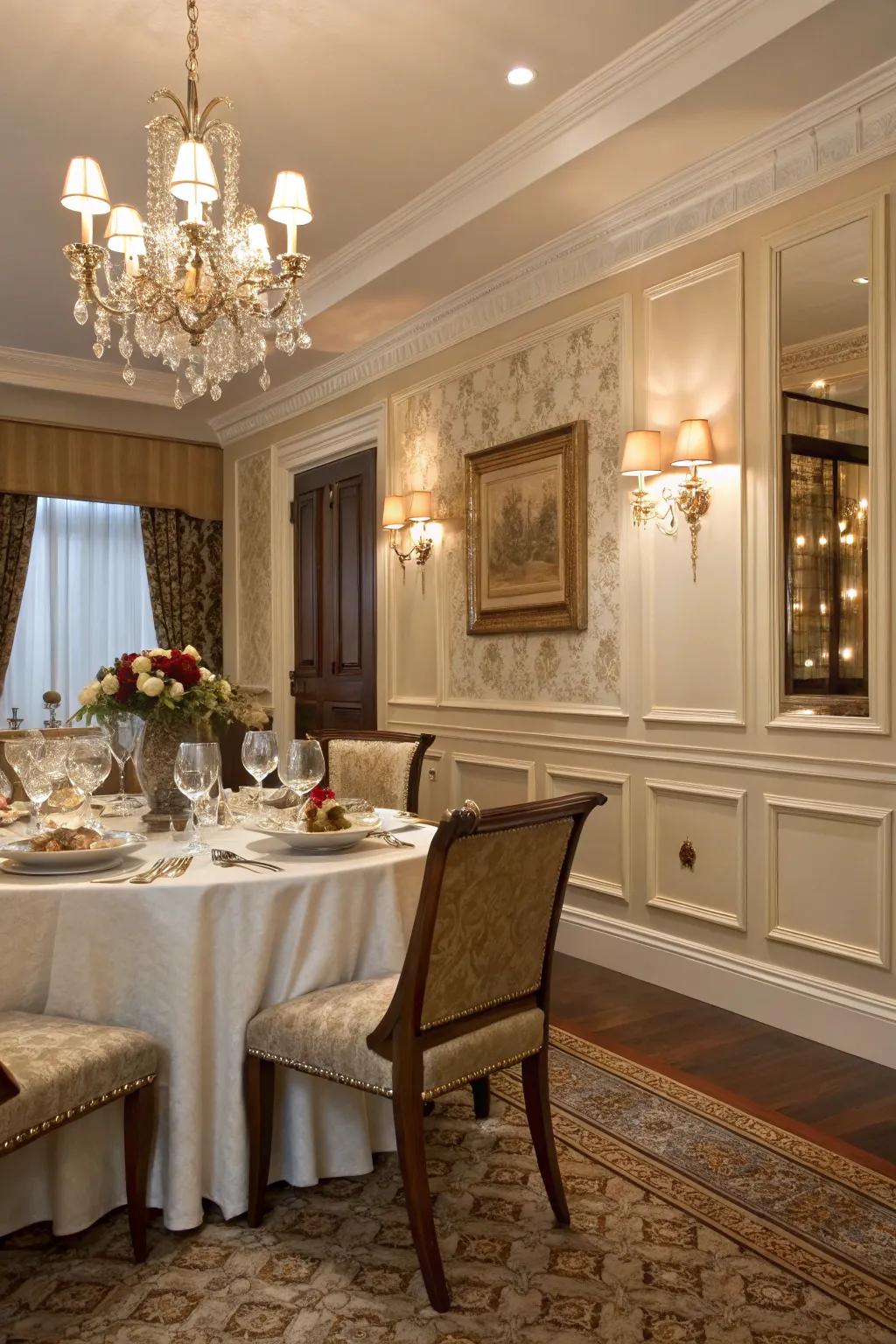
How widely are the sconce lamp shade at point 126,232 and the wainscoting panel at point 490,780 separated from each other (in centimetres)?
259

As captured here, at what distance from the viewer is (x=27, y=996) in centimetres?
219

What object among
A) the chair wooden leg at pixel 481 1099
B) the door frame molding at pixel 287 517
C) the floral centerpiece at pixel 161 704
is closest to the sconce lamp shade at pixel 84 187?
the floral centerpiece at pixel 161 704

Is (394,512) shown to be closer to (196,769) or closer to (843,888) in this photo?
(843,888)

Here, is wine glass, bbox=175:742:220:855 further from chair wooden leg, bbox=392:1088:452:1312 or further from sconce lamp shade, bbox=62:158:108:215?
sconce lamp shade, bbox=62:158:108:215

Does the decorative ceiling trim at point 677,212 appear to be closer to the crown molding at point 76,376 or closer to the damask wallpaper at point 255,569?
the damask wallpaper at point 255,569

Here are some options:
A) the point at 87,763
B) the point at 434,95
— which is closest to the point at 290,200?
the point at 434,95

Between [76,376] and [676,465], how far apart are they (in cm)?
447

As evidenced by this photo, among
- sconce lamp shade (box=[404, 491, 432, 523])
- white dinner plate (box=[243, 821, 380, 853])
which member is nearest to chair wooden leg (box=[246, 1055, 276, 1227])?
white dinner plate (box=[243, 821, 380, 853])

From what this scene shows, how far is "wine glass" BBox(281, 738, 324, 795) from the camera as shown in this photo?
262cm

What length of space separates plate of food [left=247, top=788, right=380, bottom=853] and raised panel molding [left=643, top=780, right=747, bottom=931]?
1634 millimetres

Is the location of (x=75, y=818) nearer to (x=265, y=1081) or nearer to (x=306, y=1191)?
(x=265, y=1081)

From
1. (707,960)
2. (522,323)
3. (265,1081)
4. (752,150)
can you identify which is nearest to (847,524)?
(752,150)

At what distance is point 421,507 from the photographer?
5.24 metres

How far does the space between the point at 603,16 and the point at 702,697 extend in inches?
87.0
